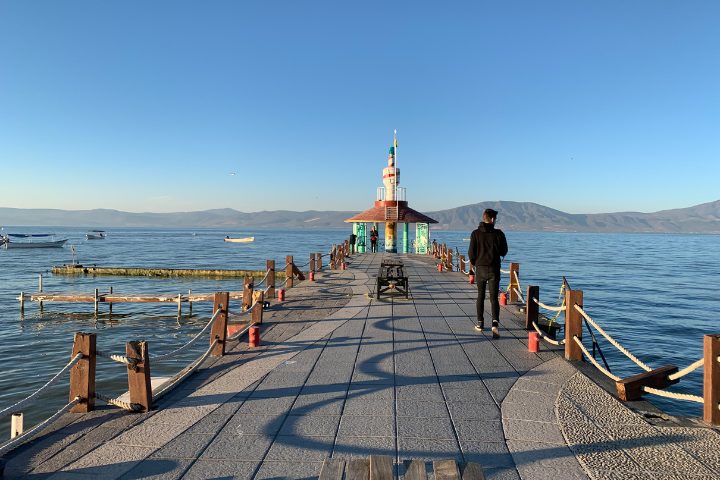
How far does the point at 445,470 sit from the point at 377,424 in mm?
2459

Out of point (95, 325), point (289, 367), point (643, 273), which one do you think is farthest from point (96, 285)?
point (643, 273)

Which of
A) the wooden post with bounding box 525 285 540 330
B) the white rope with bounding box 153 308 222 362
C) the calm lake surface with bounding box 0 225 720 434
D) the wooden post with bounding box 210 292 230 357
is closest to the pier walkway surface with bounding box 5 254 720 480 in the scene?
the wooden post with bounding box 210 292 230 357

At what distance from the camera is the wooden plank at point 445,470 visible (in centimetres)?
278

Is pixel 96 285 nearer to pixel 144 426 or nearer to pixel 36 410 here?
pixel 36 410

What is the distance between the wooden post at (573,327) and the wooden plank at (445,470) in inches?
235

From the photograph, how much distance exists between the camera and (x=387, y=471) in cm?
281

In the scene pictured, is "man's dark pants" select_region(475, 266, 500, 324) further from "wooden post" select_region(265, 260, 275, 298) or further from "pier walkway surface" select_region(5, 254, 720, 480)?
"wooden post" select_region(265, 260, 275, 298)

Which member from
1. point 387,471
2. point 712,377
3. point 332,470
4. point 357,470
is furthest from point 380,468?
point 712,377

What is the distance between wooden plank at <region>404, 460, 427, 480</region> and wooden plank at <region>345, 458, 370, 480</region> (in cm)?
25

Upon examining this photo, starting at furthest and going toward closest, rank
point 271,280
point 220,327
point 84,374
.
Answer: point 271,280 → point 220,327 → point 84,374

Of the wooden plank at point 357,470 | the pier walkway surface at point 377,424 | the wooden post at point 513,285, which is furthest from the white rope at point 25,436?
the wooden post at point 513,285

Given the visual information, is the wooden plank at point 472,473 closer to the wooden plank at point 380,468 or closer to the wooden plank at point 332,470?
the wooden plank at point 380,468

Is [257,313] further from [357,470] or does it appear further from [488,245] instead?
[357,470]

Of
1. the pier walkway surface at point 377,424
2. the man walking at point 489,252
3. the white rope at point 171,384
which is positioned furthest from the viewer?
the man walking at point 489,252
